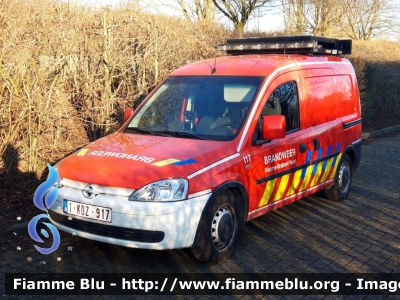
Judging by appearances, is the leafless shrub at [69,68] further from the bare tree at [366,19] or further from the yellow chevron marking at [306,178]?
the bare tree at [366,19]

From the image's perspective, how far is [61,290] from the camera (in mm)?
4547

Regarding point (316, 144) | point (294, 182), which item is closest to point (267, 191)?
point (294, 182)

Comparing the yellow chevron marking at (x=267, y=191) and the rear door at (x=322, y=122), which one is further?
the rear door at (x=322, y=122)

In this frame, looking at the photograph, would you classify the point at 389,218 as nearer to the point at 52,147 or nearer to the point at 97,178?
the point at 97,178

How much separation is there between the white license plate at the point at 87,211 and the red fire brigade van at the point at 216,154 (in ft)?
0.03

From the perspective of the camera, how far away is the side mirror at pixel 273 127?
5.43 meters

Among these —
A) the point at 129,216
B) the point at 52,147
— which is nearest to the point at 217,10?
the point at 52,147

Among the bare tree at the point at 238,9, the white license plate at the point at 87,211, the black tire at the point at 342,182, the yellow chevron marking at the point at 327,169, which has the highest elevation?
the bare tree at the point at 238,9

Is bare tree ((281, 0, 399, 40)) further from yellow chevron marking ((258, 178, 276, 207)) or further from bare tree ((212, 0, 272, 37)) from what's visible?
yellow chevron marking ((258, 178, 276, 207))

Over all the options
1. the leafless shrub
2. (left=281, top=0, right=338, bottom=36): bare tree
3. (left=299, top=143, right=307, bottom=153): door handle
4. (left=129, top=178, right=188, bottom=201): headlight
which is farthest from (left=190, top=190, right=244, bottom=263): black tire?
(left=281, top=0, right=338, bottom=36): bare tree

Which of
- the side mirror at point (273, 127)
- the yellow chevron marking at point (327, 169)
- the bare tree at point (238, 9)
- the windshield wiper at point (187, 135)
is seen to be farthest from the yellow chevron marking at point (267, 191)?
the bare tree at point (238, 9)

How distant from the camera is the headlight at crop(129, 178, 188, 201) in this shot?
15.3 ft

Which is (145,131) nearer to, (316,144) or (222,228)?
(222,228)

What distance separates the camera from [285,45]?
23.2 ft
